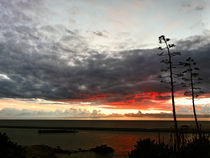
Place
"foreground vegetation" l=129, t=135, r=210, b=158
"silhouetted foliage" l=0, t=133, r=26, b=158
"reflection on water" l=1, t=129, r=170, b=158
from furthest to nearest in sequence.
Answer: "reflection on water" l=1, t=129, r=170, b=158 → "foreground vegetation" l=129, t=135, r=210, b=158 → "silhouetted foliage" l=0, t=133, r=26, b=158

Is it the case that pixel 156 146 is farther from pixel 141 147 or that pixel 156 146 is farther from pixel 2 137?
pixel 2 137

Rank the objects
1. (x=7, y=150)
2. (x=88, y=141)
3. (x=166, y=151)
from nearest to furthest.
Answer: (x=7, y=150)
(x=166, y=151)
(x=88, y=141)

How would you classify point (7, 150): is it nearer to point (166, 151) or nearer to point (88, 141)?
point (166, 151)

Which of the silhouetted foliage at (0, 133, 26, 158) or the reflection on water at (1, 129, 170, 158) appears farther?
the reflection on water at (1, 129, 170, 158)

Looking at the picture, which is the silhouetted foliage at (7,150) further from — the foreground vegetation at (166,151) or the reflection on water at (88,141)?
the reflection on water at (88,141)

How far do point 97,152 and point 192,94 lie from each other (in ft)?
69.5

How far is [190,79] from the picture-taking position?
2831cm

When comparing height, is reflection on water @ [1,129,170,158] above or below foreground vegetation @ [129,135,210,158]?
below

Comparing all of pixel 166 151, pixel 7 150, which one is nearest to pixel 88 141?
pixel 7 150

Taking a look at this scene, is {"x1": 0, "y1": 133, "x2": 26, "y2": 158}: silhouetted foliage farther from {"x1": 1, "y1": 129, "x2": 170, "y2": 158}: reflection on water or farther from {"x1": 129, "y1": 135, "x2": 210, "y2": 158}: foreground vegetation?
{"x1": 1, "y1": 129, "x2": 170, "y2": 158}: reflection on water

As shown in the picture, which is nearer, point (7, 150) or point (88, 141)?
point (7, 150)

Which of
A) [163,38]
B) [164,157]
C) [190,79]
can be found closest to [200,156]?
[164,157]

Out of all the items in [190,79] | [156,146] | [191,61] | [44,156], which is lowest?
[44,156]

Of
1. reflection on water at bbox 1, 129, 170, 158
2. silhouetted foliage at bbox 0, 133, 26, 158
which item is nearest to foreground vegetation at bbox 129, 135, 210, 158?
silhouetted foliage at bbox 0, 133, 26, 158
